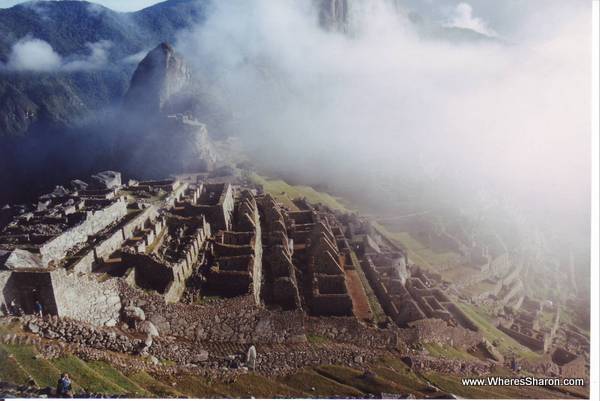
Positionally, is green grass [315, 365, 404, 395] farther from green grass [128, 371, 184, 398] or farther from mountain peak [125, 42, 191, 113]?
mountain peak [125, 42, 191, 113]

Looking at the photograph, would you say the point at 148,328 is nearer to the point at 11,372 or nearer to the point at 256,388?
the point at 256,388

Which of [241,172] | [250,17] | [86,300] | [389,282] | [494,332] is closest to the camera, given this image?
[86,300]

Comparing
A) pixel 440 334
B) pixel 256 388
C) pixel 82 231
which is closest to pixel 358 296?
pixel 440 334

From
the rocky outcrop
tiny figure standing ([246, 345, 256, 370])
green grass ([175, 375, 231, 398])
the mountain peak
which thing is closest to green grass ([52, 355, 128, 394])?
green grass ([175, 375, 231, 398])

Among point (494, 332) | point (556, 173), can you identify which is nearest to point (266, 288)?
point (494, 332)

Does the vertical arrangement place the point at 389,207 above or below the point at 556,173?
below

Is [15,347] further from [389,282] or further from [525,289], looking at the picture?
[525,289]
